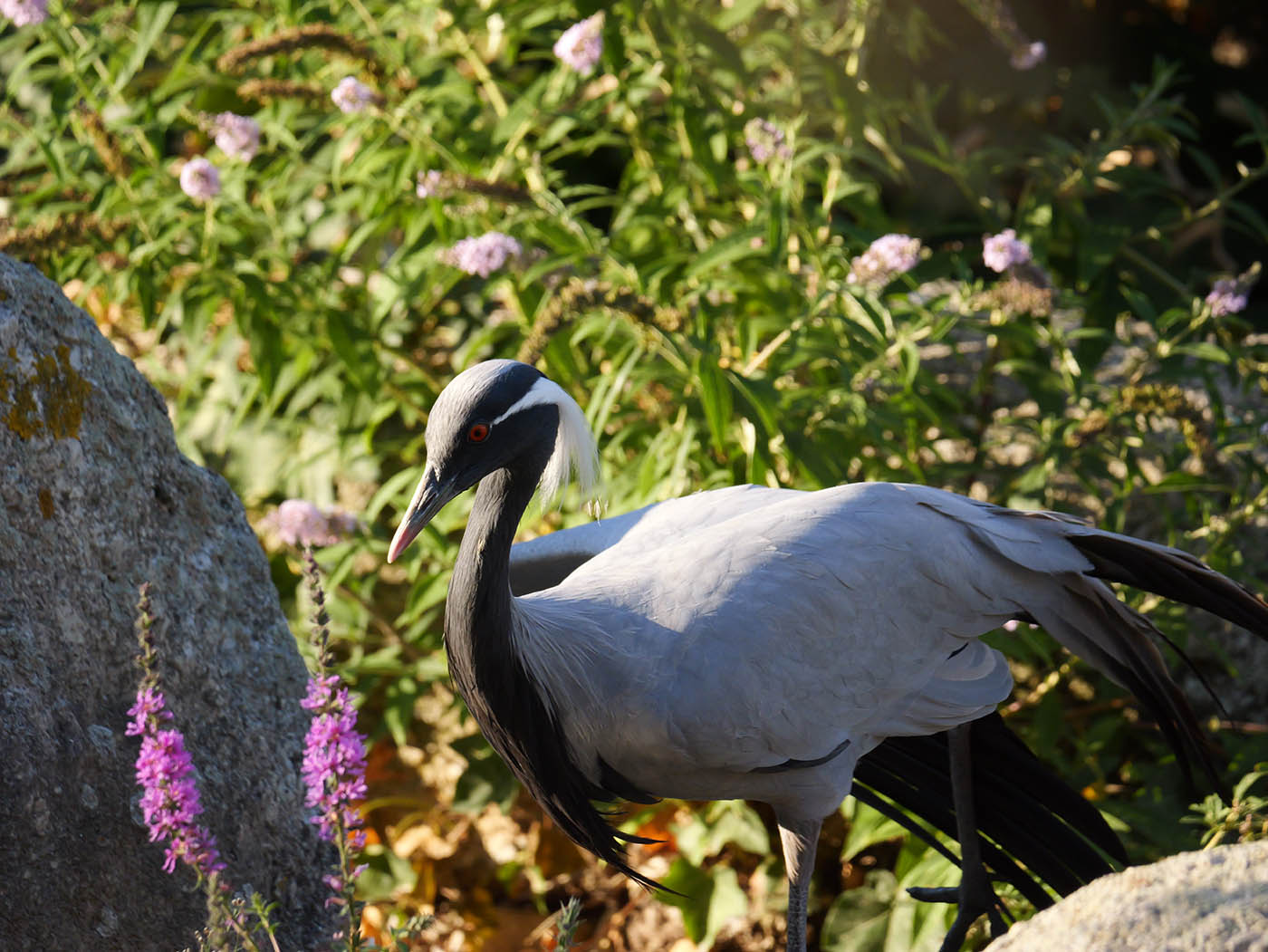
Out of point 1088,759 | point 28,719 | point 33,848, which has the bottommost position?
point 1088,759

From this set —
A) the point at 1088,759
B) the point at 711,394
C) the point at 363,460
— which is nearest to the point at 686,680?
the point at 711,394

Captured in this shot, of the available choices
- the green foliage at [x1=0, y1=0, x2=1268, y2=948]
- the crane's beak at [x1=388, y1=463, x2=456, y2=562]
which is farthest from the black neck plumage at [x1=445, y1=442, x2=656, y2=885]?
the green foliage at [x1=0, y1=0, x2=1268, y2=948]

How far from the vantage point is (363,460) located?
3648mm

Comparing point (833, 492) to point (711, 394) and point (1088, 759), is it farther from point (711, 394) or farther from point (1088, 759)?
point (1088, 759)

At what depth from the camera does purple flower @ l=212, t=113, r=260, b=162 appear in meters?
3.10

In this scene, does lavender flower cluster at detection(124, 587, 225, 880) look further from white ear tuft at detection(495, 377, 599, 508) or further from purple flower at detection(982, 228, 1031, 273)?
purple flower at detection(982, 228, 1031, 273)

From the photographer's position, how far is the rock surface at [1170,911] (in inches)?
51.8

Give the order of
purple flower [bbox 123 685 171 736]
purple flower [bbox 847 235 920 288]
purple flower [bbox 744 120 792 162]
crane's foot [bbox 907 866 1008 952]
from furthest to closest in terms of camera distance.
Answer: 1. purple flower [bbox 744 120 792 162]
2. purple flower [bbox 847 235 920 288]
3. crane's foot [bbox 907 866 1008 952]
4. purple flower [bbox 123 685 171 736]

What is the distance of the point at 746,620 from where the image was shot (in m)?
2.05

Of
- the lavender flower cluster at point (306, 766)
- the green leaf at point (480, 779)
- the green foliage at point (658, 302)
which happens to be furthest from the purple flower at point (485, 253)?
the lavender flower cluster at point (306, 766)

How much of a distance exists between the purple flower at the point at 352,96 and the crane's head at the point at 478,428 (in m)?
1.30

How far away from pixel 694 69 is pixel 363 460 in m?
1.50

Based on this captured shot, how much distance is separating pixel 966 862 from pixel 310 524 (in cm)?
165

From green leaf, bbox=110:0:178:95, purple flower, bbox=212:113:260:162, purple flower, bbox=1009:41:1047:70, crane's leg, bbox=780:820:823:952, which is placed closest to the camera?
crane's leg, bbox=780:820:823:952
